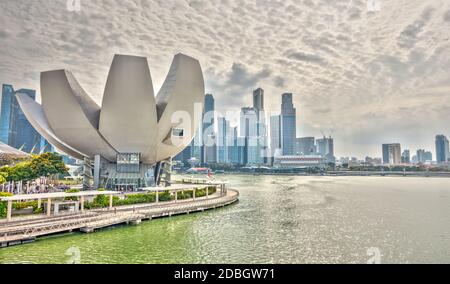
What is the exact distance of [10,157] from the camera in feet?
142

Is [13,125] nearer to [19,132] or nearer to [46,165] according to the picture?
[19,132]

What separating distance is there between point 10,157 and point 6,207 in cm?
2772

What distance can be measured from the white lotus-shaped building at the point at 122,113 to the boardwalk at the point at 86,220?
32.8ft

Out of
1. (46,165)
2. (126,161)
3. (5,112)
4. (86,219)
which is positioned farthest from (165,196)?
(5,112)

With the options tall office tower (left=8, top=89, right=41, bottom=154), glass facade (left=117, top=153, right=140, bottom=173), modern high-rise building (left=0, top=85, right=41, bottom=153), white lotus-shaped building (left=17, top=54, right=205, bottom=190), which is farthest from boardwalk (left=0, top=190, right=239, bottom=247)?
tall office tower (left=8, top=89, right=41, bottom=154)

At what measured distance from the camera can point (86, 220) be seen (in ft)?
68.0

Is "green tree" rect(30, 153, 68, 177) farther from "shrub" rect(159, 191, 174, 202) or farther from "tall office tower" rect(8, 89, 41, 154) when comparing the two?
"tall office tower" rect(8, 89, 41, 154)

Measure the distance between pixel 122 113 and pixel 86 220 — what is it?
14.8 meters

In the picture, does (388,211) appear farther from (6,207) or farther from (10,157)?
(10,157)

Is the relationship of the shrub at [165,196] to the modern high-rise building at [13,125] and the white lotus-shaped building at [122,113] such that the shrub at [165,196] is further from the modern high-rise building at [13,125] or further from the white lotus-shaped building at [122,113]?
the modern high-rise building at [13,125]

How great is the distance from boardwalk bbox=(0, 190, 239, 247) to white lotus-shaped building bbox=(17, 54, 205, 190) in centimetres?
999

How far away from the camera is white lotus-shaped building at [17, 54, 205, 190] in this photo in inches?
1259
